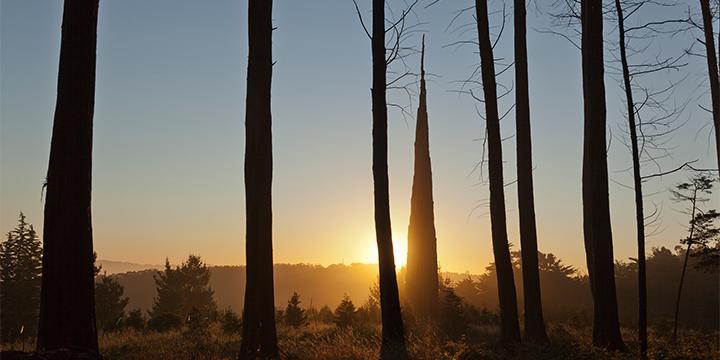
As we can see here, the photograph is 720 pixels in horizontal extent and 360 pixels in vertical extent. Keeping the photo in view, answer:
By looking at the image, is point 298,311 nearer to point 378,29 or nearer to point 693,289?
point 378,29

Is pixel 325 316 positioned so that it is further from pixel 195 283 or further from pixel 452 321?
pixel 195 283

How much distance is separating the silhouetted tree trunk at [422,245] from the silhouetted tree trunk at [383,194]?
13.9 metres

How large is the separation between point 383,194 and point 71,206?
7214 mm

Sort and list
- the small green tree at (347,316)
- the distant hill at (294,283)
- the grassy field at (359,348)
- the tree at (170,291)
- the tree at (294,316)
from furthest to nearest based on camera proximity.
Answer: the distant hill at (294,283) → the tree at (170,291) → the tree at (294,316) → the small green tree at (347,316) → the grassy field at (359,348)

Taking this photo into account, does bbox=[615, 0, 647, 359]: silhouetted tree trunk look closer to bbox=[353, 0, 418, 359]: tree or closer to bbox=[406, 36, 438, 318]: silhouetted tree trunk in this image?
bbox=[353, 0, 418, 359]: tree

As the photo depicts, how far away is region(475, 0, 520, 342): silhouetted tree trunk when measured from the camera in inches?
654

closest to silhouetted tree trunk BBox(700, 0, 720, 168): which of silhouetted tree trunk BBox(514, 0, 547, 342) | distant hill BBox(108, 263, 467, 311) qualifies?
silhouetted tree trunk BBox(514, 0, 547, 342)

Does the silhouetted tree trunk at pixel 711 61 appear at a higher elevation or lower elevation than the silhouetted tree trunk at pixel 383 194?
higher

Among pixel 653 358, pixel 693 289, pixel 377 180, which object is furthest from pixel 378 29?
pixel 693 289

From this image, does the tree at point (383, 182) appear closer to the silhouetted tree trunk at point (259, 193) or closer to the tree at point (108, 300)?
the silhouetted tree trunk at point (259, 193)

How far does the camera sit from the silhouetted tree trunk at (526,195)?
17.8 meters

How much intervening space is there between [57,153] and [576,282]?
45.5 metres

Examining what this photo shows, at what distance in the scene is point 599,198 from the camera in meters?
14.8

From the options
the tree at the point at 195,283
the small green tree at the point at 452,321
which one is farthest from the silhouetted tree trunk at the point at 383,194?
the tree at the point at 195,283
